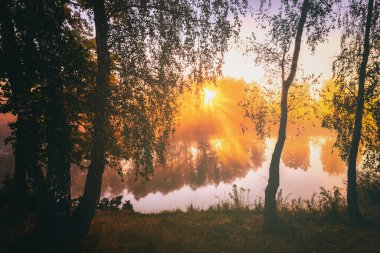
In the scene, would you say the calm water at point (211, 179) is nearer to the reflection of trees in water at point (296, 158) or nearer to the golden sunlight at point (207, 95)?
the reflection of trees in water at point (296, 158)

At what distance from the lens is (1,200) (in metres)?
10.1

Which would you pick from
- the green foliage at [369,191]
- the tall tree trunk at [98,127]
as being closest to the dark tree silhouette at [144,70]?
the tall tree trunk at [98,127]

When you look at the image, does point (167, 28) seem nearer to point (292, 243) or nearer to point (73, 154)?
point (73, 154)

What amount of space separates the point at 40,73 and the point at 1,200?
693cm

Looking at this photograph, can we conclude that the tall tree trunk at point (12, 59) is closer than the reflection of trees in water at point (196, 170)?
Yes

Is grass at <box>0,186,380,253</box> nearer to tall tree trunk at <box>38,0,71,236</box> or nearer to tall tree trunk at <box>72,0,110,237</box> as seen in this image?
tall tree trunk at <box>72,0,110,237</box>

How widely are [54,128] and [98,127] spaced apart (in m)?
1.03

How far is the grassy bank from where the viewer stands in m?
7.62

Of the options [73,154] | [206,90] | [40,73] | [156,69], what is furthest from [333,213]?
[40,73]

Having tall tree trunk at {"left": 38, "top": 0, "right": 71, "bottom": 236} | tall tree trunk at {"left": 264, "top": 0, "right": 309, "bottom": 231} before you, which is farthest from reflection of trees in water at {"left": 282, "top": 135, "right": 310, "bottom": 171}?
tall tree trunk at {"left": 38, "top": 0, "right": 71, "bottom": 236}

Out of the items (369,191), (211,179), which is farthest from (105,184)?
(369,191)

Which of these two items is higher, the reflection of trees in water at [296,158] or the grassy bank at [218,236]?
the reflection of trees in water at [296,158]

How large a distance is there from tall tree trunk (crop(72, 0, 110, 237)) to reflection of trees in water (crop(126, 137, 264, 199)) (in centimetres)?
1581

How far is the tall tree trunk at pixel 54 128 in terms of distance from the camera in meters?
6.11
